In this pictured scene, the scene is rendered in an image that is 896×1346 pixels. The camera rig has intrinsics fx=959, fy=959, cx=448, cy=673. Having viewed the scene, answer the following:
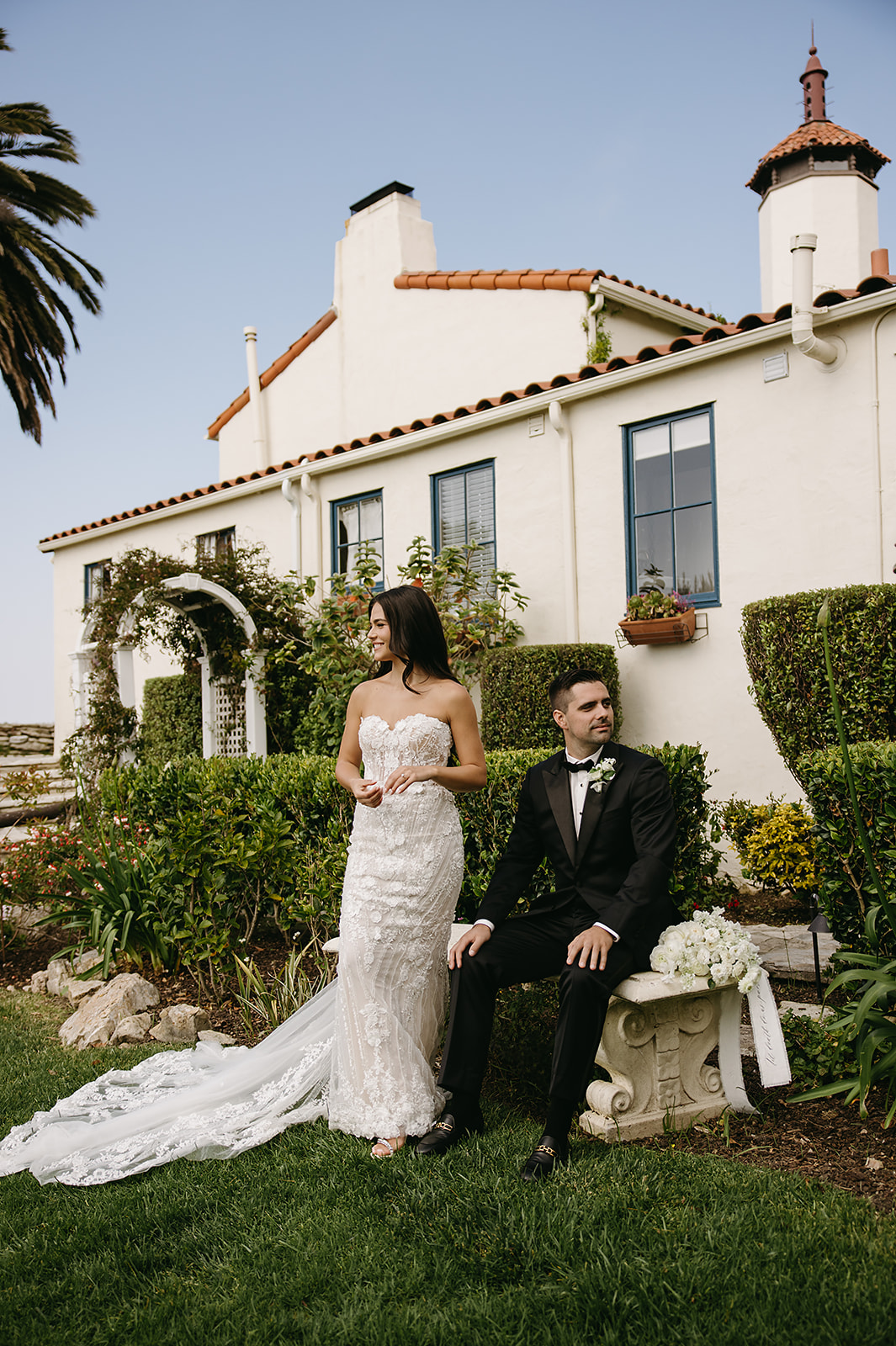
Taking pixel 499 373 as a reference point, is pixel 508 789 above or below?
below

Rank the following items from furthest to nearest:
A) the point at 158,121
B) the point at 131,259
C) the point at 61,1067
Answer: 1. the point at 131,259
2. the point at 158,121
3. the point at 61,1067

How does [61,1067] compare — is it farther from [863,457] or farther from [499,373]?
[499,373]

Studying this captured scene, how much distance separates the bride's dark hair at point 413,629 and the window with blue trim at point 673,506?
509cm

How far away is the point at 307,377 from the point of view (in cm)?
1593

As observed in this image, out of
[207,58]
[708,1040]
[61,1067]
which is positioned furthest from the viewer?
[207,58]

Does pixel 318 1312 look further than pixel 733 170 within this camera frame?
No

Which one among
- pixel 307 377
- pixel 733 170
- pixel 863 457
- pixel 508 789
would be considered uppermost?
pixel 733 170

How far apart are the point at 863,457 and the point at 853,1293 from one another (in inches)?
261

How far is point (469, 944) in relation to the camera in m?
3.77

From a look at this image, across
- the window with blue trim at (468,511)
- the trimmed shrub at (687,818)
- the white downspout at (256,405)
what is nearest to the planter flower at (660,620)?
the window with blue trim at (468,511)

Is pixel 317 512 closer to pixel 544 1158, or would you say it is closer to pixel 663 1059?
pixel 663 1059

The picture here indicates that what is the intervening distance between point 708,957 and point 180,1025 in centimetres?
314

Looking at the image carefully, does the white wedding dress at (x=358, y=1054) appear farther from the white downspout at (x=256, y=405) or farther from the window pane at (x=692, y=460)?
the white downspout at (x=256, y=405)

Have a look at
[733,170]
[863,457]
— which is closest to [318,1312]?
[863,457]
